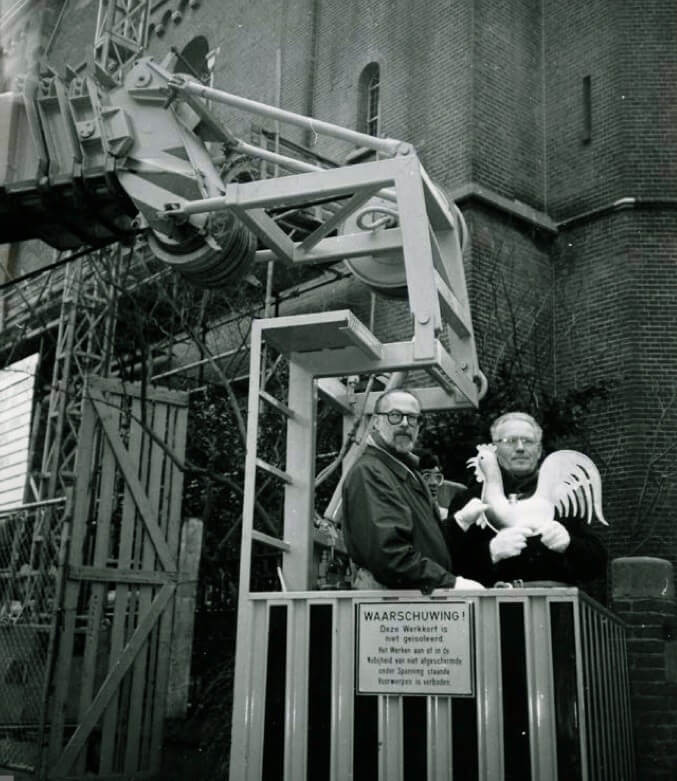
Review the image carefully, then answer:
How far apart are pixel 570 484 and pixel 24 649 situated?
291 inches

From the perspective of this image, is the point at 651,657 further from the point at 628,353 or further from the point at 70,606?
the point at 628,353

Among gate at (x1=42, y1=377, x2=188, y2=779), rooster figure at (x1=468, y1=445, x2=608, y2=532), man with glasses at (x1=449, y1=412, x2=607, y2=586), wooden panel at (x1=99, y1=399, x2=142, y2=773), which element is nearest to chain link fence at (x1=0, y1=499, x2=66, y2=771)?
gate at (x1=42, y1=377, x2=188, y2=779)

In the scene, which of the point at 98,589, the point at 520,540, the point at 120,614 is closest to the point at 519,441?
the point at 520,540

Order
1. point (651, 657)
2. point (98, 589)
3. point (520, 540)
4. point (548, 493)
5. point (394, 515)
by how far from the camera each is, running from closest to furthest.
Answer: point (394, 515), point (520, 540), point (548, 493), point (651, 657), point (98, 589)

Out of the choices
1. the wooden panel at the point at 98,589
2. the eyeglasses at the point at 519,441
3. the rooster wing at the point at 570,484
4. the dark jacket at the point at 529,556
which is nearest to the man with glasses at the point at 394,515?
the dark jacket at the point at 529,556

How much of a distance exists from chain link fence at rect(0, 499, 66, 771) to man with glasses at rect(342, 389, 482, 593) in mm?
5257

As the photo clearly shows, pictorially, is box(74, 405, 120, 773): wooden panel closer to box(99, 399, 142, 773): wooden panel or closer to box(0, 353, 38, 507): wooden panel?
box(99, 399, 142, 773): wooden panel

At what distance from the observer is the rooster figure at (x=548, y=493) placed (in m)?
5.09

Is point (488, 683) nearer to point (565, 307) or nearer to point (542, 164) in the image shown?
point (565, 307)

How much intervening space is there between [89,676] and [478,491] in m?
5.03

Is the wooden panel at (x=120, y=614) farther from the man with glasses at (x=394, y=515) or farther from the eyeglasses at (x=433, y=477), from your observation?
the man with glasses at (x=394, y=515)

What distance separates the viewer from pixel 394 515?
188 inches

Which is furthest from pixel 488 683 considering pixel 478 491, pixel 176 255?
pixel 176 255

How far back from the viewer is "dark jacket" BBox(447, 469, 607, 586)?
497 centimetres
